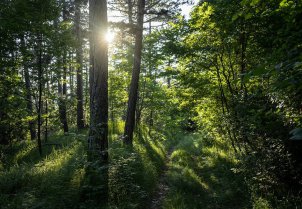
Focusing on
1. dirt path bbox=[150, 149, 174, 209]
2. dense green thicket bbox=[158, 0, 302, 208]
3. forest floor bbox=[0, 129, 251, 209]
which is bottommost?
dirt path bbox=[150, 149, 174, 209]

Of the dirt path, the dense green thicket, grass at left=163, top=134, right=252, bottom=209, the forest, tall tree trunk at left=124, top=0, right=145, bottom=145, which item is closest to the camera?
the dense green thicket

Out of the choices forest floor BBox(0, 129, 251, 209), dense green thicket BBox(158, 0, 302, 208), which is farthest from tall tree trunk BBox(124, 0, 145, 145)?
forest floor BBox(0, 129, 251, 209)

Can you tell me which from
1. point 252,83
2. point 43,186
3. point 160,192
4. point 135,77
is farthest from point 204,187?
point 135,77

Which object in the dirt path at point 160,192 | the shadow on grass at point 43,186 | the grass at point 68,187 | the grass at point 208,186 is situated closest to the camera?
the shadow on grass at point 43,186

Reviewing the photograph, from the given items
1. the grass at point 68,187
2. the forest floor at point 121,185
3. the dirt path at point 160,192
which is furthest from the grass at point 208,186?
the grass at point 68,187

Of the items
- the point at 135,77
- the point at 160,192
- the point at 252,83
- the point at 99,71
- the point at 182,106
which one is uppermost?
the point at 135,77

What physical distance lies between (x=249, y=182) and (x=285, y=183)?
40.9 inches

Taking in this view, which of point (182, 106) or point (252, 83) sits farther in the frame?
point (182, 106)

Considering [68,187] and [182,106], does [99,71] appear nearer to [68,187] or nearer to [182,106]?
[68,187]

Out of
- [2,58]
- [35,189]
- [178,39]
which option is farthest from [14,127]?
[178,39]

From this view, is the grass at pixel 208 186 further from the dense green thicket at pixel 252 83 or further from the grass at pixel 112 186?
the dense green thicket at pixel 252 83

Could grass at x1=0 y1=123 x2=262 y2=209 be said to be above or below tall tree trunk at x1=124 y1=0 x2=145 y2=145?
below

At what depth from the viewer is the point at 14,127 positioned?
10.9 metres

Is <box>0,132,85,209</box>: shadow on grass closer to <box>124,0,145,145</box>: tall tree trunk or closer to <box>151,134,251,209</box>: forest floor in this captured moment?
<box>151,134,251,209</box>: forest floor
